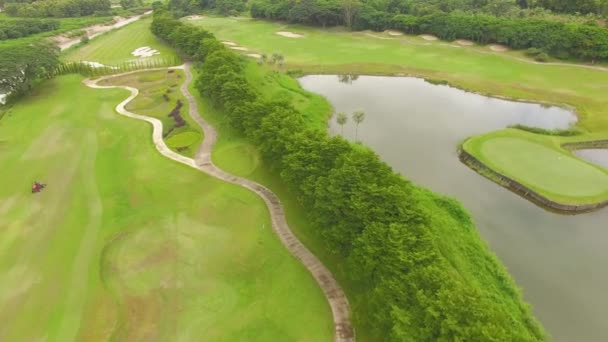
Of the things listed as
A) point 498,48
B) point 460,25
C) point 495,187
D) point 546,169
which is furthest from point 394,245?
point 460,25

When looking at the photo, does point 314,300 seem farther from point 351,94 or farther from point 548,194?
point 351,94

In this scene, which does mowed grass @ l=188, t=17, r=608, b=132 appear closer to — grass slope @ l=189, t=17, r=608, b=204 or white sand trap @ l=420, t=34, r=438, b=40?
grass slope @ l=189, t=17, r=608, b=204

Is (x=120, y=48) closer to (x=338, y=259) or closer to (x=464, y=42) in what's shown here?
(x=464, y=42)

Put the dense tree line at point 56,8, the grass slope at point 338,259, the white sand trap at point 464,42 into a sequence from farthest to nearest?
the dense tree line at point 56,8, the white sand trap at point 464,42, the grass slope at point 338,259

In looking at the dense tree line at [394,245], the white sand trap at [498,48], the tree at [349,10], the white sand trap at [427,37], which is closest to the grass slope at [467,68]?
the white sand trap at [427,37]

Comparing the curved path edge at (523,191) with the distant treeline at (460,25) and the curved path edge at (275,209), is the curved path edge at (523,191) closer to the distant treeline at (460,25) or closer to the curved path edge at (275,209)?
the curved path edge at (275,209)
